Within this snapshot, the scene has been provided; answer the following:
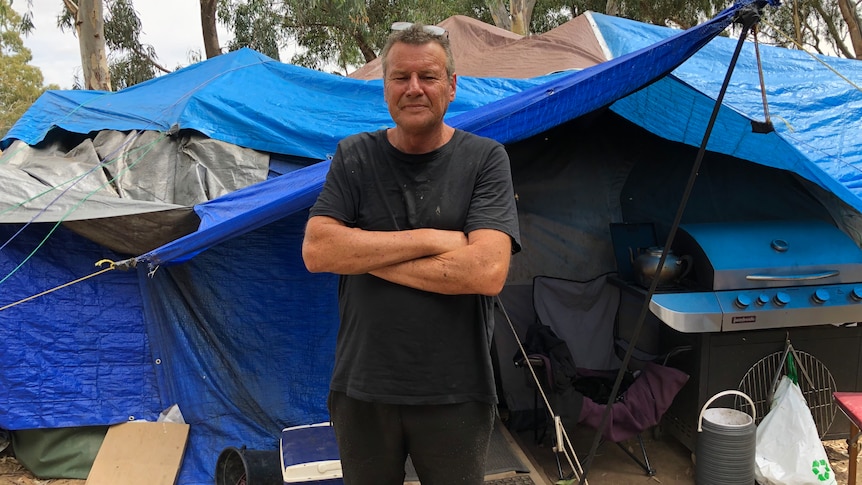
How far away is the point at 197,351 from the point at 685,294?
2.54m

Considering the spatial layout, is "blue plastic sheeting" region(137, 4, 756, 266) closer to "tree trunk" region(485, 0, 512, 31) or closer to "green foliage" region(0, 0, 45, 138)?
"tree trunk" region(485, 0, 512, 31)

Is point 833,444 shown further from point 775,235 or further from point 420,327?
point 420,327

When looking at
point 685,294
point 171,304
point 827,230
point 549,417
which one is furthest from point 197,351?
point 827,230

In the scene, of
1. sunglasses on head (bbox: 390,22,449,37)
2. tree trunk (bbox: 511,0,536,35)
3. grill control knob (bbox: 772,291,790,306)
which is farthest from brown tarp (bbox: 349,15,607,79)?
tree trunk (bbox: 511,0,536,35)

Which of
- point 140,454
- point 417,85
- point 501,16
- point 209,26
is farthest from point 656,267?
point 501,16

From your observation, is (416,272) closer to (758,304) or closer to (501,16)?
(758,304)

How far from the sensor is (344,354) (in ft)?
4.56

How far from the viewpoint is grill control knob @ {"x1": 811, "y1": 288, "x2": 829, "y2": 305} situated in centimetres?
294

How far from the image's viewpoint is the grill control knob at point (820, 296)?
116 inches

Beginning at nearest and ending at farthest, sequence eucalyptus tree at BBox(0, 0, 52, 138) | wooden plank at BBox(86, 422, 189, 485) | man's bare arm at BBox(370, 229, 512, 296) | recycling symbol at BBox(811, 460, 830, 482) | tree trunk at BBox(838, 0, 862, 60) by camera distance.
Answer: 1. man's bare arm at BBox(370, 229, 512, 296)
2. recycling symbol at BBox(811, 460, 830, 482)
3. wooden plank at BBox(86, 422, 189, 485)
4. tree trunk at BBox(838, 0, 862, 60)
5. eucalyptus tree at BBox(0, 0, 52, 138)

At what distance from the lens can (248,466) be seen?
8.75 ft

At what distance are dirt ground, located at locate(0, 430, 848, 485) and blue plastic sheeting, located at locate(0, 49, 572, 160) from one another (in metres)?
2.07

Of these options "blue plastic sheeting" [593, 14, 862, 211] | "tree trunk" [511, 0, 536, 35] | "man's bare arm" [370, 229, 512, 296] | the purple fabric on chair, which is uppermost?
"tree trunk" [511, 0, 536, 35]

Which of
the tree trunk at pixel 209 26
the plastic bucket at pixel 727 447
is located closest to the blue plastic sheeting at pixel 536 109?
the plastic bucket at pixel 727 447
